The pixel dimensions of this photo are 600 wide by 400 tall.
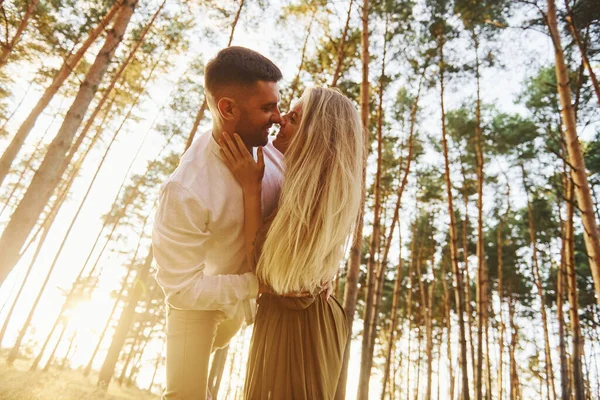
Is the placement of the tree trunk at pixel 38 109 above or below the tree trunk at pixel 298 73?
below

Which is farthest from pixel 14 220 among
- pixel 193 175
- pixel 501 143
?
pixel 501 143

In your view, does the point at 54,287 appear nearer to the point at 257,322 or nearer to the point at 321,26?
the point at 321,26

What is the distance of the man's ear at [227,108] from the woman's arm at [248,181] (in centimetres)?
10

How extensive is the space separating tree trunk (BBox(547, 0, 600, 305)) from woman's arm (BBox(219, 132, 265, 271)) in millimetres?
4311

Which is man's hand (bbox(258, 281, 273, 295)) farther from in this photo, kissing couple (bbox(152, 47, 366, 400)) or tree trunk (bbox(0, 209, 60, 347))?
tree trunk (bbox(0, 209, 60, 347))

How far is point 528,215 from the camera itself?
16.3 metres

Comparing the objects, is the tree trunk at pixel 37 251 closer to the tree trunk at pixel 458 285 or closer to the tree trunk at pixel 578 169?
the tree trunk at pixel 458 285

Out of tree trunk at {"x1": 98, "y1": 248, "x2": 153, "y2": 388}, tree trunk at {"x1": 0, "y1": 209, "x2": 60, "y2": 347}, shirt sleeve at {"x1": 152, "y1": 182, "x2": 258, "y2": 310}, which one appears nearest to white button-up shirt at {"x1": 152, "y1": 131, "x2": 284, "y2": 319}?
shirt sleeve at {"x1": 152, "y1": 182, "x2": 258, "y2": 310}

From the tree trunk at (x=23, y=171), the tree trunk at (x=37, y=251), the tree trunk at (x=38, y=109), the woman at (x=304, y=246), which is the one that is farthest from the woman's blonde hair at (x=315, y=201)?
the tree trunk at (x=23, y=171)

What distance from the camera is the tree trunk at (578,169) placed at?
421 centimetres

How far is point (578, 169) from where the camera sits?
450 centimetres

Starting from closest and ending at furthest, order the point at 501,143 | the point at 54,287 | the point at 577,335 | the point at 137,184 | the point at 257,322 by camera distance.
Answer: the point at 257,322 → the point at 577,335 → the point at 501,143 → the point at 137,184 → the point at 54,287

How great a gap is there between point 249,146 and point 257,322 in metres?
0.89

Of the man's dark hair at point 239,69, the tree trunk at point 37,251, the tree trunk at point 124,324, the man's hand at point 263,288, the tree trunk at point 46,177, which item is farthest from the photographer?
the tree trunk at point 37,251
